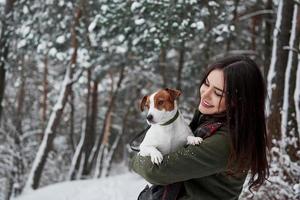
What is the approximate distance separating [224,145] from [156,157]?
1.19 feet

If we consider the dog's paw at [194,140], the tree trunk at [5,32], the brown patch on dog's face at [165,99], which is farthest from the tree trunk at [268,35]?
the dog's paw at [194,140]

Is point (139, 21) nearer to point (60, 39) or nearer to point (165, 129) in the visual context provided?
point (60, 39)

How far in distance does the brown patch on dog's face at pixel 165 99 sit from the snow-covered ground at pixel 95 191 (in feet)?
20.7

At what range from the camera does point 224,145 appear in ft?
8.32

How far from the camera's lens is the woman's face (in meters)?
2.67

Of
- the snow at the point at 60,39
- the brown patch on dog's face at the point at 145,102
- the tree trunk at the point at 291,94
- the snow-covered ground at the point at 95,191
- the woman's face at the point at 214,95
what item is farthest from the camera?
the snow at the point at 60,39

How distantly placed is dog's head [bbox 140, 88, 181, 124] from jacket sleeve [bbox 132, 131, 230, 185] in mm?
299

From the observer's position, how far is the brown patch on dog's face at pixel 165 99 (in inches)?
112

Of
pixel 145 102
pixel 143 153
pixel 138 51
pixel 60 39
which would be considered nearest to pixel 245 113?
pixel 143 153

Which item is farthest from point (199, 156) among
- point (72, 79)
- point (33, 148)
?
point (33, 148)

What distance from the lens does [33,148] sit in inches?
804

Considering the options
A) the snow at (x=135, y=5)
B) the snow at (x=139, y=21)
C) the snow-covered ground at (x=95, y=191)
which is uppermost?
the snow at (x=135, y=5)

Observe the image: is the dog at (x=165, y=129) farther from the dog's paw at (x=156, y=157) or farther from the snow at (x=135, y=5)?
the snow at (x=135, y=5)

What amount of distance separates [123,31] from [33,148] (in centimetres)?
935
